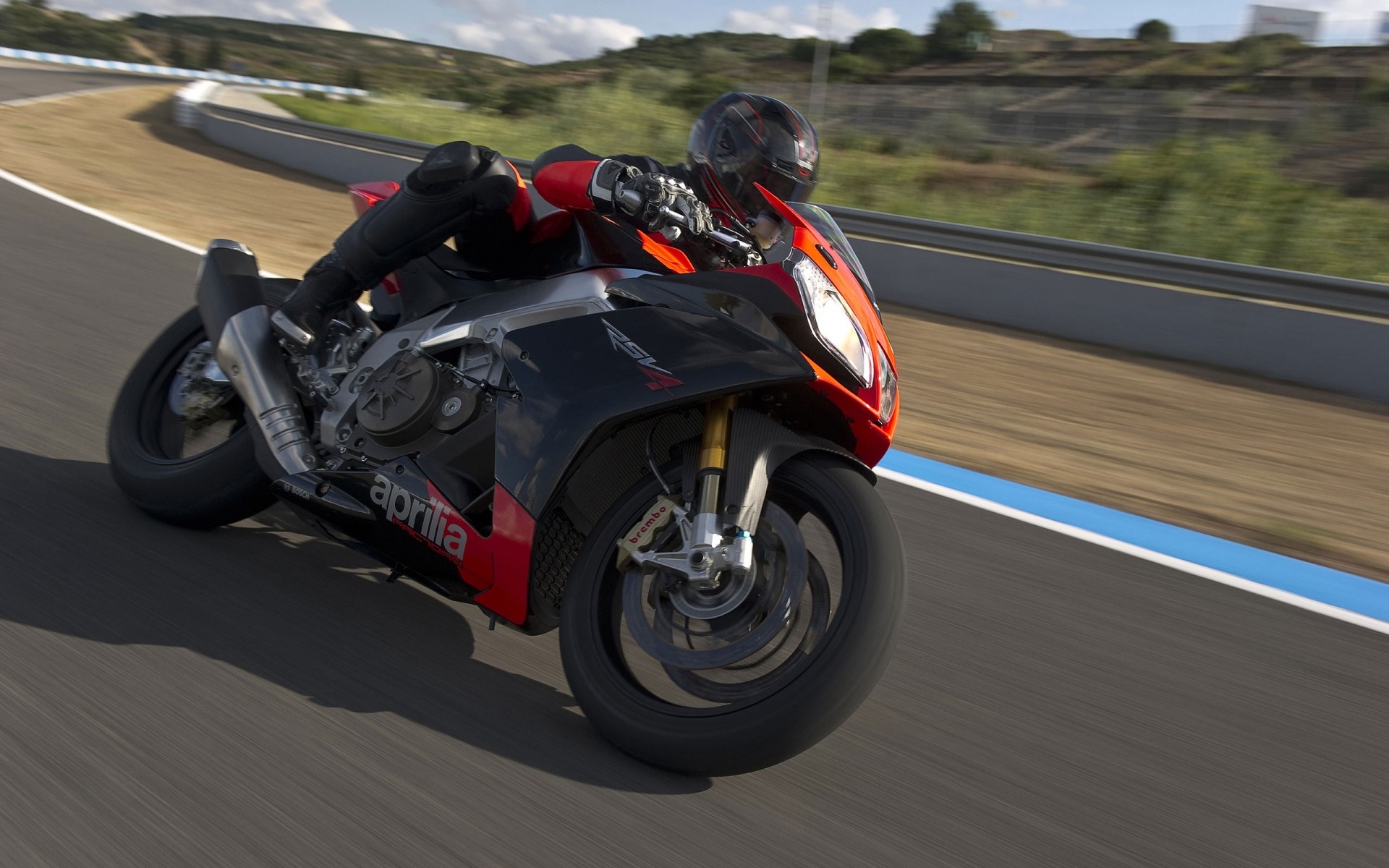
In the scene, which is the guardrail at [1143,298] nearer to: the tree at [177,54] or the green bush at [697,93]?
the green bush at [697,93]

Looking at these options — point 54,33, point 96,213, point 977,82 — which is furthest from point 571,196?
point 54,33

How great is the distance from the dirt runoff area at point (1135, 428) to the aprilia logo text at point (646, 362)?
3053 mm

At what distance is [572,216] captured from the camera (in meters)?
3.17

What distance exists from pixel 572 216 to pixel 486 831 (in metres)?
1.59

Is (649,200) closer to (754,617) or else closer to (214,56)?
(754,617)

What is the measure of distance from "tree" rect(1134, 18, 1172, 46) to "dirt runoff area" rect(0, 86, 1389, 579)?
3849cm

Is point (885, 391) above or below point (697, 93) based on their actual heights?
above

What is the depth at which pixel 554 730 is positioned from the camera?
272 centimetres

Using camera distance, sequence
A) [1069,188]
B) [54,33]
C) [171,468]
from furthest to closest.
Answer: [54,33], [1069,188], [171,468]

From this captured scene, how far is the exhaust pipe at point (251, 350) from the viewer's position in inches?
131

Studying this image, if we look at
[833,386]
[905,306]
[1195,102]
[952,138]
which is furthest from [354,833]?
Result: [1195,102]

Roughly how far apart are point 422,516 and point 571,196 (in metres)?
0.85

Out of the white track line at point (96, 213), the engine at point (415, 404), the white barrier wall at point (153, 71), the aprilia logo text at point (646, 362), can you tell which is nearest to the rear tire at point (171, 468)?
the engine at point (415, 404)

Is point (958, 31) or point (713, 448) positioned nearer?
point (713, 448)
